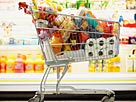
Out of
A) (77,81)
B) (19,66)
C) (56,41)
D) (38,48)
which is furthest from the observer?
(38,48)

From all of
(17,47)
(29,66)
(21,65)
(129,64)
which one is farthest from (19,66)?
(129,64)

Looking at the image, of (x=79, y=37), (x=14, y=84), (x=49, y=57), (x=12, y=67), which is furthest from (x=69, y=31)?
(x=12, y=67)

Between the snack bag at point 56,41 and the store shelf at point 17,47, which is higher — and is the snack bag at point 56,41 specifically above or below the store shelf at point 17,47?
above

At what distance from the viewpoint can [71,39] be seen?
8.95 feet

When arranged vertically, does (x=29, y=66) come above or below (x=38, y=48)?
below

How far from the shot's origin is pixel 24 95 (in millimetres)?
4023

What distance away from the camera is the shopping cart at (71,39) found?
2.65 metres

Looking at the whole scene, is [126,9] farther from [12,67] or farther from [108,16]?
[12,67]

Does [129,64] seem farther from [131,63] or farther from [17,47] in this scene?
[17,47]

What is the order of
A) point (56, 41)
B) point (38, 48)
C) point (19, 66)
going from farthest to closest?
1. point (38, 48)
2. point (19, 66)
3. point (56, 41)

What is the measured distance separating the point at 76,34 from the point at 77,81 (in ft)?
4.36

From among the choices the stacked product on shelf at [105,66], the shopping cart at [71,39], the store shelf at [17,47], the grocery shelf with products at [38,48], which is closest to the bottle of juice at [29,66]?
the grocery shelf with products at [38,48]

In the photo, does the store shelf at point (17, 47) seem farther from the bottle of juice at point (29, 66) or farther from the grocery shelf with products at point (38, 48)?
the bottle of juice at point (29, 66)

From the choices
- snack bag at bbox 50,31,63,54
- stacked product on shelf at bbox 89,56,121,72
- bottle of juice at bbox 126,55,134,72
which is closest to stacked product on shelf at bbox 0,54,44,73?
stacked product on shelf at bbox 89,56,121,72
